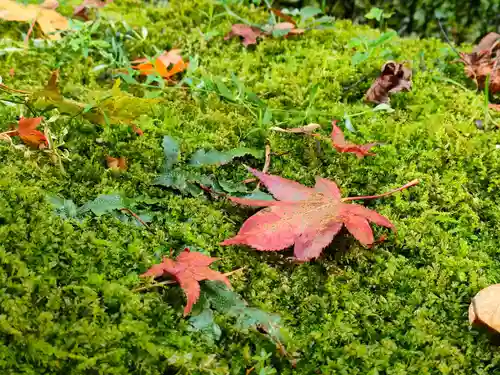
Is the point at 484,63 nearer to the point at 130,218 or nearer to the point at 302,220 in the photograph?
the point at 302,220

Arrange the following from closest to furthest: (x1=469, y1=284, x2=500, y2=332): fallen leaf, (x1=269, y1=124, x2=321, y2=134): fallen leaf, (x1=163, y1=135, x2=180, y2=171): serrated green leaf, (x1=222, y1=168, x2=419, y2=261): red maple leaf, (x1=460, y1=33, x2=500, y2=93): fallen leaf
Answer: (x1=469, y1=284, x2=500, y2=332): fallen leaf
(x1=222, y1=168, x2=419, y2=261): red maple leaf
(x1=163, y1=135, x2=180, y2=171): serrated green leaf
(x1=269, y1=124, x2=321, y2=134): fallen leaf
(x1=460, y1=33, x2=500, y2=93): fallen leaf

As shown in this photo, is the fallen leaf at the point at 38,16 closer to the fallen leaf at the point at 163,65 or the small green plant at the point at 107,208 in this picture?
the fallen leaf at the point at 163,65

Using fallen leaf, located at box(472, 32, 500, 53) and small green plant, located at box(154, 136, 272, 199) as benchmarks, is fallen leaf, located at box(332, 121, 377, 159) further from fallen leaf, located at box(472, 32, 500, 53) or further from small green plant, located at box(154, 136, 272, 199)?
fallen leaf, located at box(472, 32, 500, 53)

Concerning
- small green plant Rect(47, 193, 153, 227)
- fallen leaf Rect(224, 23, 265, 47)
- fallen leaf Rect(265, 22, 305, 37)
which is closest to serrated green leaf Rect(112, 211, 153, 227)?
small green plant Rect(47, 193, 153, 227)

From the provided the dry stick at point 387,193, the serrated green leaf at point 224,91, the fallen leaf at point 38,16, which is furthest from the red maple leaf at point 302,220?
the fallen leaf at point 38,16

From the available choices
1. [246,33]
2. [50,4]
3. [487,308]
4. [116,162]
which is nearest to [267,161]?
[116,162]

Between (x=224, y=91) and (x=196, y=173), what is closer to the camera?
(x=196, y=173)
